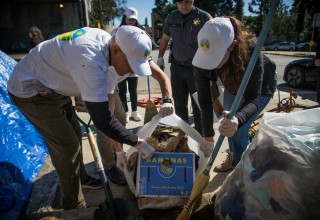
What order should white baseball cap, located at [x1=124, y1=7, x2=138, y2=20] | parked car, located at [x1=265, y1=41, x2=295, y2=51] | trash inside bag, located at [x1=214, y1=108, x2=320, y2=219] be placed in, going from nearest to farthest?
trash inside bag, located at [x1=214, y1=108, x2=320, y2=219]
white baseball cap, located at [x1=124, y1=7, x2=138, y2=20]
parked car, located at [x1=265, y1=41, x2=295, y2=51]

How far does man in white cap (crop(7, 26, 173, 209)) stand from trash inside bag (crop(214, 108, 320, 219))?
0.66 meters

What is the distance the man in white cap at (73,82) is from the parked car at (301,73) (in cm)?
581

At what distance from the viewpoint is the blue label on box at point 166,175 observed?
1973 mm

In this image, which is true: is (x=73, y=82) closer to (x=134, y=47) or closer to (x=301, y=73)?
(x=134, y=47)

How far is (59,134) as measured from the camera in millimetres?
1871

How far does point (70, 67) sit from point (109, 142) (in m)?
1.18

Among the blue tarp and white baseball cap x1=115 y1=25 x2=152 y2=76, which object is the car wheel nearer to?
the blue tarp

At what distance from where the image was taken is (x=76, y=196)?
207cm

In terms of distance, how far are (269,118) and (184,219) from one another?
2.71 ft

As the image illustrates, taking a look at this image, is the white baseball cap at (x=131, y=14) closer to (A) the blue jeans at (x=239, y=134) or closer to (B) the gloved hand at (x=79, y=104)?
(B) the gloved hand at (x=79, y=104)

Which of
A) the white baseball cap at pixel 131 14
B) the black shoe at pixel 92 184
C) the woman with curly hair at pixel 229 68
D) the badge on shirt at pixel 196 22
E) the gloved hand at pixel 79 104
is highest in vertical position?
the white baseball cap at pixel 131 14

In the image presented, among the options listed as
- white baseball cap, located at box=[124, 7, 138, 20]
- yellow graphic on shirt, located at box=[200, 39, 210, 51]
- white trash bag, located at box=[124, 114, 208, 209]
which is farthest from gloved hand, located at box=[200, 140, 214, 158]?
white baseball cap, located at box=[124, 7, 138, 20]

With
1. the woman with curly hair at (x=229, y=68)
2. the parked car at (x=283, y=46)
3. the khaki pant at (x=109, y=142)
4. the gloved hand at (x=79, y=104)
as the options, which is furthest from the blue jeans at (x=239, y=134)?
the parked car at (x=283, y=46)

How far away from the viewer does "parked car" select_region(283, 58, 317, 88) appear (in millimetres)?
6703
